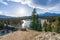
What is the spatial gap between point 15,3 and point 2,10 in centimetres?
31

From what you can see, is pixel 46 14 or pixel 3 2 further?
pixel 3 2

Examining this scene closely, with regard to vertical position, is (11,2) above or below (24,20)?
above

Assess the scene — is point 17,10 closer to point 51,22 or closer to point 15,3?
point 15,3

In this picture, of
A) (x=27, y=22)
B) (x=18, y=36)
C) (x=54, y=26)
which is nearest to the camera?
(x=18, y=36)

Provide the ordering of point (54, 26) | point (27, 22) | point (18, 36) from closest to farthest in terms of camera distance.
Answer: point (18, 36) < point (54, 26) < point (27, 22)

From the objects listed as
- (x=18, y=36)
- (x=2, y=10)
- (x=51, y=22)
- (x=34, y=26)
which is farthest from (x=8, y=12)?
(x=18, y=36)

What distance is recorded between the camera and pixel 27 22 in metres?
3.14

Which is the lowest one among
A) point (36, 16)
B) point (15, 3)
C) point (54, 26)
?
point (54, 26)

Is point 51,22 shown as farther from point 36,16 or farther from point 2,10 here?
point 2,10

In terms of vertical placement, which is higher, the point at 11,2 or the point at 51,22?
the point at 11,2

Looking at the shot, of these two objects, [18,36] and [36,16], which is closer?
[18,36]

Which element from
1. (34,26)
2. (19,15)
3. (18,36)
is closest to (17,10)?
(19,15)

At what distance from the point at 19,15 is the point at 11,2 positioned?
12.5 inches

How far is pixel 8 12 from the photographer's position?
126 inches
